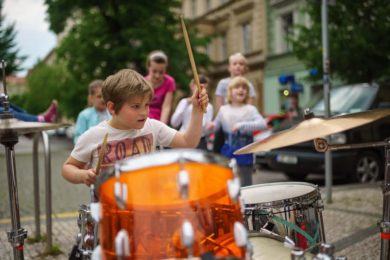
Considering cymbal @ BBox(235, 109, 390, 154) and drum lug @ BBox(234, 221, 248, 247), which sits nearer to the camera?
drum lug @ BBox(234, 221, 248, 247)

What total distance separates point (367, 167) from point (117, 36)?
1487 cm

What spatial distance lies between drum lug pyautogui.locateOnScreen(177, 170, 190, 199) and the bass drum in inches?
25.4

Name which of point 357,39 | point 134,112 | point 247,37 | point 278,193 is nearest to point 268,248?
point 278,193

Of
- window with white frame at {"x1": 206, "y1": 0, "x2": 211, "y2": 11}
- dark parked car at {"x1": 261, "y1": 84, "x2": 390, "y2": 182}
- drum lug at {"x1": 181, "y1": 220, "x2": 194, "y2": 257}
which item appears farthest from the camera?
window with white frame at {"x1": 206, "y1": 0, "x2": 211, "y2": 11}

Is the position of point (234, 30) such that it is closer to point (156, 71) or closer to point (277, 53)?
point (277, 53)

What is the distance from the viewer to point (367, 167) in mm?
7801

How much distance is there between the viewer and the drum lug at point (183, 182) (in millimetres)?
1505

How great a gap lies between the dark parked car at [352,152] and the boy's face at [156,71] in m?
3.61

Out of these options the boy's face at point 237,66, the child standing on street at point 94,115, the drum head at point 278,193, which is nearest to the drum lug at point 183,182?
the drum head at point 278,193

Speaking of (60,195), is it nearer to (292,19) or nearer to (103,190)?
(103,190)

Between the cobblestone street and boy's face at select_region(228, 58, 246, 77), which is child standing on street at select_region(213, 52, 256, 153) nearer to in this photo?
boy's face at select_region(228, 58, 246, 77)

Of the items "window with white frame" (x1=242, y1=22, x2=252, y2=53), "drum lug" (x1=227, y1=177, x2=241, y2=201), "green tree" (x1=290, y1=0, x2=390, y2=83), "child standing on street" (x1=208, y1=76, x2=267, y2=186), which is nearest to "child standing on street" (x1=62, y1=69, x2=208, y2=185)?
"drum lug" (x1=227, y1=177, x2=241, y2=201)

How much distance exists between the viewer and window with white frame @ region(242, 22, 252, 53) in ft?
90.7

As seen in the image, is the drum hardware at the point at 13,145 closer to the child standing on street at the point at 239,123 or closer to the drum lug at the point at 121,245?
the drum lug at the point at 121,245
